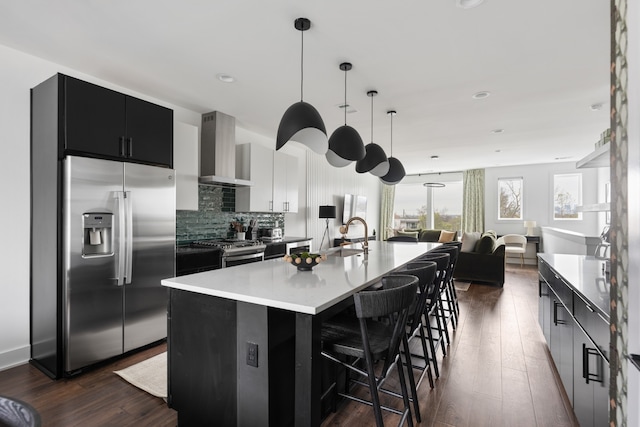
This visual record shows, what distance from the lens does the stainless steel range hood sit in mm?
4258

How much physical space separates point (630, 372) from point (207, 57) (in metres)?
3.23

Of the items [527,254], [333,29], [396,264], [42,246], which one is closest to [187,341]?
[396,264]

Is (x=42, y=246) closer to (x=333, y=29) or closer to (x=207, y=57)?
(x=207, y=57)

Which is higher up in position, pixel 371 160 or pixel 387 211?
pixel 371 160

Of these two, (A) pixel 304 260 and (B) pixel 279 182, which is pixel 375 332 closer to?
(A) pixel 304 260

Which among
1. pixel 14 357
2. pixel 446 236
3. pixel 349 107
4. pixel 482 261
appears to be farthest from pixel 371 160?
pixel 446 236

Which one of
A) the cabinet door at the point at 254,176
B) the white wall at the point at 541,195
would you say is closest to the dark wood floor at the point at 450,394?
the cabinet door at the point at 254,176

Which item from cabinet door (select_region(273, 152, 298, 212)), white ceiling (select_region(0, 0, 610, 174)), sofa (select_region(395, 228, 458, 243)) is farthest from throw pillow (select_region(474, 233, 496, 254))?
cabinet door (select_region(273, 152, 298, 212))

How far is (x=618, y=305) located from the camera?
1009mm

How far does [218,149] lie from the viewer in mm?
4297

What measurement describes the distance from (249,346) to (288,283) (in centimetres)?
43

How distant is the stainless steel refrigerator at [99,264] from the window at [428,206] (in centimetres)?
868

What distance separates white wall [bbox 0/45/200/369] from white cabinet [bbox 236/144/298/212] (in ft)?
7.92

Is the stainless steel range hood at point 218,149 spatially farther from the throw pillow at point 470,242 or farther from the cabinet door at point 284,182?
the throw pillow at point 470,242
